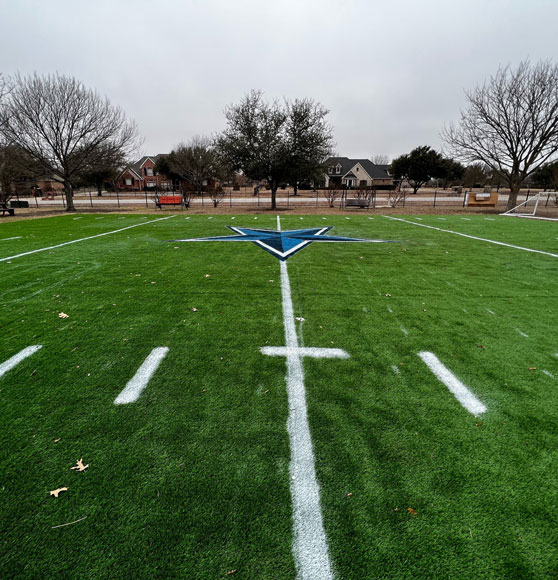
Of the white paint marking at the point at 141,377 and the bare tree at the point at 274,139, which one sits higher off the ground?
the bare tree at the point at 274,139

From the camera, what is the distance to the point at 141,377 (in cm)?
292

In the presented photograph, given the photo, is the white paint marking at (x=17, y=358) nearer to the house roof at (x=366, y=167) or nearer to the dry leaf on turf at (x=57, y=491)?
the dry leaf on turf at (x=57, y=491)

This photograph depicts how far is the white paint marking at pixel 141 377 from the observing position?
2.62m

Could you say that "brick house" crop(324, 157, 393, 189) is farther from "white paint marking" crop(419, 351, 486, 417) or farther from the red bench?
"white paint marking" crop(419, 351, 486, 417)

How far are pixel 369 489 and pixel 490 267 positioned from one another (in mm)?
6688

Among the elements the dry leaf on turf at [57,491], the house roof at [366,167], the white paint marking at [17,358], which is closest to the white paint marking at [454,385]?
the dry leaf on turf at [57,491]

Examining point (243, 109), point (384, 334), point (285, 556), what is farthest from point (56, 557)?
point (243, 109)

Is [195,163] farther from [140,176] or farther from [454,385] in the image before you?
[454,385]

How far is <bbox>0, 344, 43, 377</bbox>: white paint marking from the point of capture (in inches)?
119

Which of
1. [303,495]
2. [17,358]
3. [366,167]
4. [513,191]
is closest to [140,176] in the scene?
[366,167]

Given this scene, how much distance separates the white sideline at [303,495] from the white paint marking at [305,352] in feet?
1.01

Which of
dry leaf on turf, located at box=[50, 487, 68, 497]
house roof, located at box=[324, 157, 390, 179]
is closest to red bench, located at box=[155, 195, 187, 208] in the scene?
dry leaf on turf, located at box=[50, 487, 68, 497]

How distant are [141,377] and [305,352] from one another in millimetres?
1588

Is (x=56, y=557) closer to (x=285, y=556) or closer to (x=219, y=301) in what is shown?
(x=285, y=556)
